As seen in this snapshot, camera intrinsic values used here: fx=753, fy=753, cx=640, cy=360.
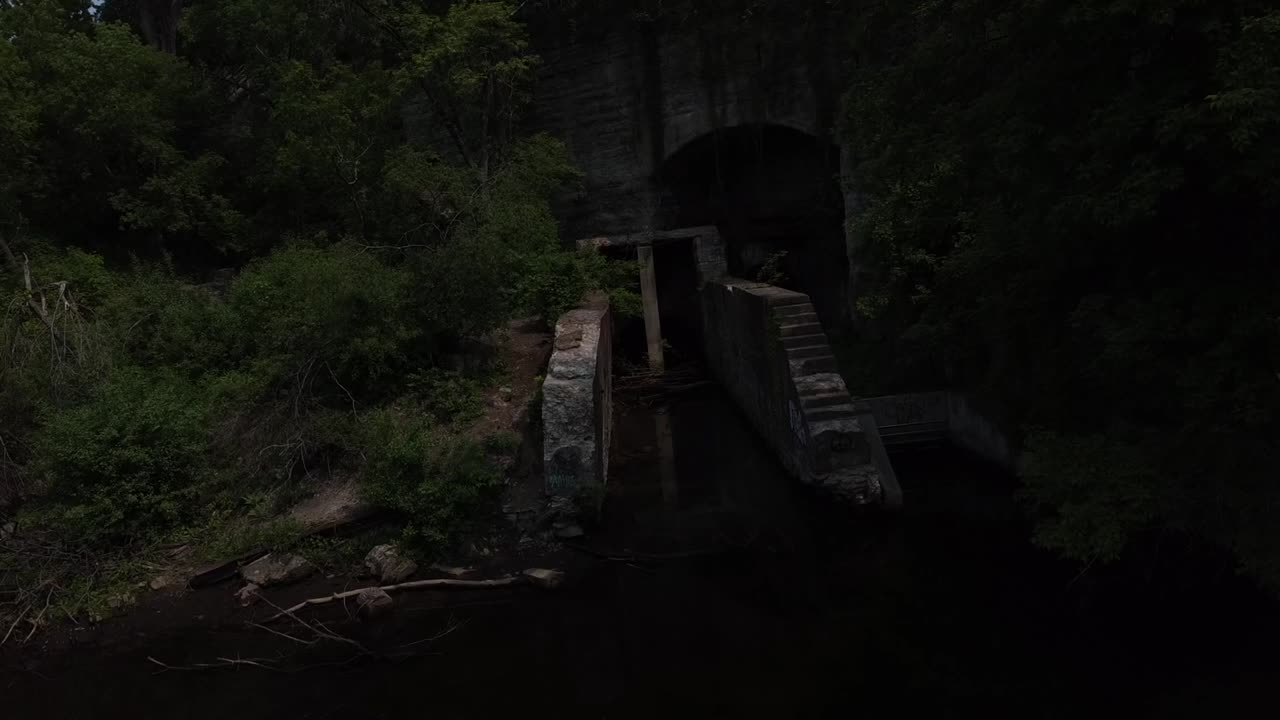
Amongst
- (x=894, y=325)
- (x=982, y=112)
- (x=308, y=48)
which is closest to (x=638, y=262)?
(x=894, y=325)

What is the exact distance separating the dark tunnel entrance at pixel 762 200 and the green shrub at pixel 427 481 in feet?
39.8

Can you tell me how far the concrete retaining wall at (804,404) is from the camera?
8.90 metres

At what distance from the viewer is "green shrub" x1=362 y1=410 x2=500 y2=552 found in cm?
880

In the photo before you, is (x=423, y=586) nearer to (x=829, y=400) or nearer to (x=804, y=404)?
(x=804, y=404)

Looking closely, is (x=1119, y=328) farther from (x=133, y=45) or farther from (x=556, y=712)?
(x=133, y=45)

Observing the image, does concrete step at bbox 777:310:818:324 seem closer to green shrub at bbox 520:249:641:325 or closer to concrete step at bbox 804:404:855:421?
concrete step at bbox 804:404:855:421

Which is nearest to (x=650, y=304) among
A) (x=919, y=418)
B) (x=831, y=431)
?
(x=919, y=418)

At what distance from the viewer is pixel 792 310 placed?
33.1 feet

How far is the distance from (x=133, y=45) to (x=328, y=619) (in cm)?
1447

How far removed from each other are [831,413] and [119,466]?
8.66 meters

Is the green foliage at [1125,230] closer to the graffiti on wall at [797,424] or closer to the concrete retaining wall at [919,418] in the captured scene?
the graffiti on wall at [797,424]

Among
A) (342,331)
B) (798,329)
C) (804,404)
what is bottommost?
(804,404)

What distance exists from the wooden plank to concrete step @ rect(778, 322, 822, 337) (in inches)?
281

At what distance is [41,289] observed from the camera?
12.4 meters
